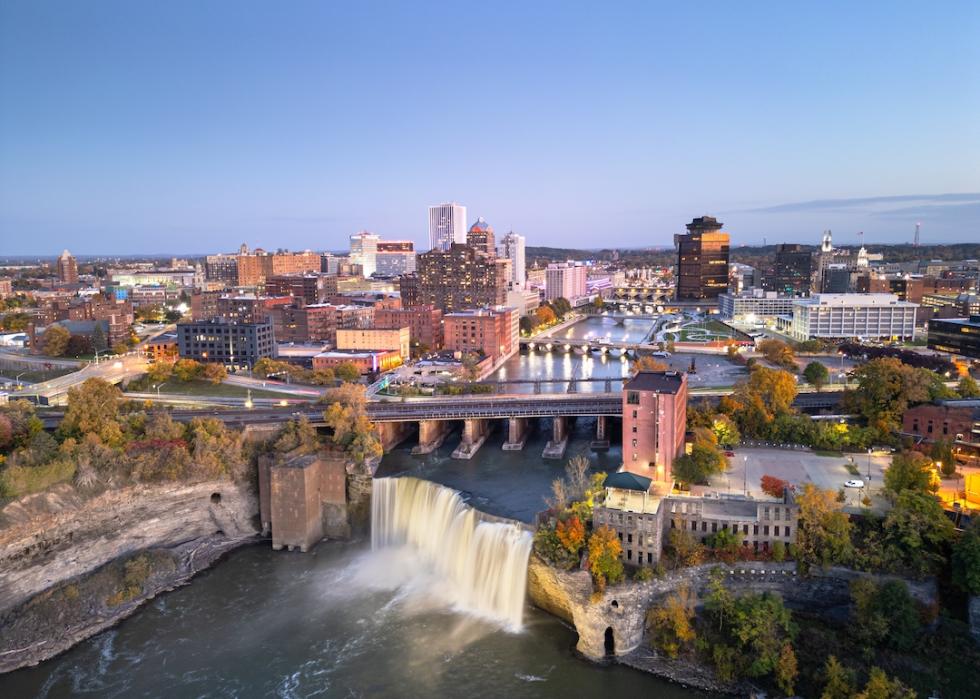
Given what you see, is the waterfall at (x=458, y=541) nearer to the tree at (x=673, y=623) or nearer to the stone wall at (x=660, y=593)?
the stone wall at (x=660, y=593)

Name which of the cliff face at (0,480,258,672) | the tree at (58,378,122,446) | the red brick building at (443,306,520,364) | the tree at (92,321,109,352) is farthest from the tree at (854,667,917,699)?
the tree at (92,321,109,352)

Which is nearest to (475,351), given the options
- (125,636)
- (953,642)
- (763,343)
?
(763,343)

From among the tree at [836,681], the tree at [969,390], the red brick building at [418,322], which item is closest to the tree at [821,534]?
the tree at [836,681]

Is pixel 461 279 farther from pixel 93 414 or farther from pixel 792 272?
pixel 792 272

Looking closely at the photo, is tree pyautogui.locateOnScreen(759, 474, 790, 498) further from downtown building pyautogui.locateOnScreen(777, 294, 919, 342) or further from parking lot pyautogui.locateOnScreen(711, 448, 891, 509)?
downtown building pyautogui.locateOnScreen(777, 294, 919, 342)

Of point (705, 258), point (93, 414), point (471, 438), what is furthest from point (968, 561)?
point (705, 258)

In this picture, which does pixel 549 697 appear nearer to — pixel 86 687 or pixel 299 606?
pixel 299 606
